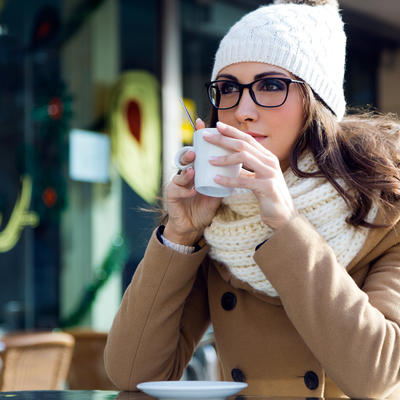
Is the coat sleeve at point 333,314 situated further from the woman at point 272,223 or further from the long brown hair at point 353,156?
the long brown hair at point 353,156

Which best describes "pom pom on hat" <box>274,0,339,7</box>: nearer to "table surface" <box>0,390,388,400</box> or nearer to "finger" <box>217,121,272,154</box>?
"finger" <box>217,121,272,154</box>

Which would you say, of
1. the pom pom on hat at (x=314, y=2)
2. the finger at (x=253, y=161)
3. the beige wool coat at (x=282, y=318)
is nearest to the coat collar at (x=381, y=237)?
the beige wool coat at (x=282, y=318)

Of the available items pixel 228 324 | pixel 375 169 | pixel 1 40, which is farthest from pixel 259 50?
pixel 1 40

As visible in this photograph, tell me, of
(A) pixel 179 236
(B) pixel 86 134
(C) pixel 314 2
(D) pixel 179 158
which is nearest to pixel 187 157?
(D) pixel 179 158

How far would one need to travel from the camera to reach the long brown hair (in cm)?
159

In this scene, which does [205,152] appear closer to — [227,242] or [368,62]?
[227,242]

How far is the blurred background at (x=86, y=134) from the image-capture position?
17.0 feet

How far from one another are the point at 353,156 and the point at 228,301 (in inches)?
18.8

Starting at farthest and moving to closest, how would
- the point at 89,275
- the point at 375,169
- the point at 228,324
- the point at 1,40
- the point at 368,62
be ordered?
the point at 368,62 < the point at 89,275 < the point at 1,40 < the point at 228,324 < the point at 375,169

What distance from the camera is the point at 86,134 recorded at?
562 cm

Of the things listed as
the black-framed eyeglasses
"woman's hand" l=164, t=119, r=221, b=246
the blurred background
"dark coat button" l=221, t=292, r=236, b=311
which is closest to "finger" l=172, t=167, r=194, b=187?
"woman's hand" l=164, t=119, r=221, b=246

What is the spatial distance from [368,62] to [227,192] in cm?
752

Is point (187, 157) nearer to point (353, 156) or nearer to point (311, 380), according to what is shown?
point (353, 156)

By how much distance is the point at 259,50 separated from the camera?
1.70 meters
